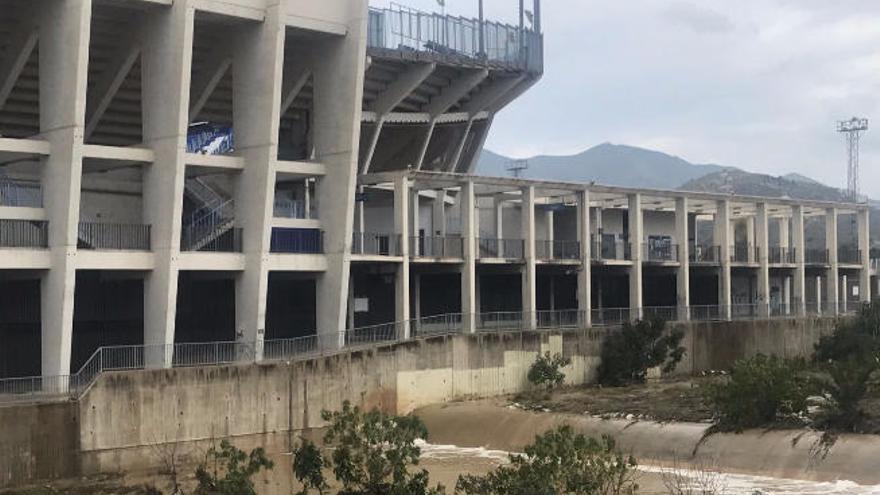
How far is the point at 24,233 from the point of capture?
38.2 metres

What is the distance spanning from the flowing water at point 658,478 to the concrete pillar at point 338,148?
688cm

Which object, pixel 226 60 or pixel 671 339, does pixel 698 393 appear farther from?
pixel 226 60

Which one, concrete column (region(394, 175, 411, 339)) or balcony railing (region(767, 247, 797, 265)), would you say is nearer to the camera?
concrete column (region(394, 175, 411, 339))

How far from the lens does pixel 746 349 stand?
61344 millimetres

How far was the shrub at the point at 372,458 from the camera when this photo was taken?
24719 millimetres

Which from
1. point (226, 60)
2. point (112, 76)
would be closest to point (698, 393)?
point (226, 60)

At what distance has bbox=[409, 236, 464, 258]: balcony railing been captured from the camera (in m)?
50.8

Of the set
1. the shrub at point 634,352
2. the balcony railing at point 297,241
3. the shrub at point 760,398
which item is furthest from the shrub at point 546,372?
the balcony railing at point 297,241

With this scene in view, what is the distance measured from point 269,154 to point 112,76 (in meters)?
7.43

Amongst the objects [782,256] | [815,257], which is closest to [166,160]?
[782,256]

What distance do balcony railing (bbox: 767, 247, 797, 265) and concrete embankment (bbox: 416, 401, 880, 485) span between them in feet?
97.1

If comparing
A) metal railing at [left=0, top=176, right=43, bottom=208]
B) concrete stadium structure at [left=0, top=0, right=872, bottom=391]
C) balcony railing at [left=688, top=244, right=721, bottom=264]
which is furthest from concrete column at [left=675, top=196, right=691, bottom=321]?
metal railing at [left=0, top=176, right=43, bottom=208]

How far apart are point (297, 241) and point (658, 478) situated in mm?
17417

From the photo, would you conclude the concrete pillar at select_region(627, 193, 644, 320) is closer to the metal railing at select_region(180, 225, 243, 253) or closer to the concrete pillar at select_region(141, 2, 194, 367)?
the metal railing at select_region(180, 225, 243, 253)
